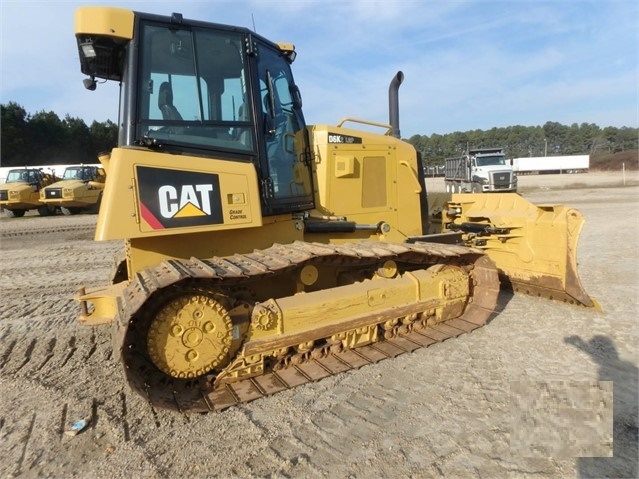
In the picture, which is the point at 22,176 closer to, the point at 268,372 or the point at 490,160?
the point at 268,372

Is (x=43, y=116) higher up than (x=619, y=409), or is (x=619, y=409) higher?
(x=43, y=116)

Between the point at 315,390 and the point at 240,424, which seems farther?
the point at 315,390

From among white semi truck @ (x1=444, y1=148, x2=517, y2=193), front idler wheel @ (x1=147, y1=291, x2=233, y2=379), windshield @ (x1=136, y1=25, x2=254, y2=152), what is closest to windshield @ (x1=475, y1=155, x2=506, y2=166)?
white semi truck @ (x1=444, y1=148, x2=517, y2=193)

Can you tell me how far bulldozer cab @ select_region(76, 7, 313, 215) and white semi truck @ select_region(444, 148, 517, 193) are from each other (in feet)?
71.2

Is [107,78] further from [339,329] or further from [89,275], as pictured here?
[89,275]

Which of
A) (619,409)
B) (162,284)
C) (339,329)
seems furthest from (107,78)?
(619,409)

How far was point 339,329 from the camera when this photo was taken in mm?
3938

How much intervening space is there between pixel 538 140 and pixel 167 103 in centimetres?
10634

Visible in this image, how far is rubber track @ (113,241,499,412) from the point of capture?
308cm

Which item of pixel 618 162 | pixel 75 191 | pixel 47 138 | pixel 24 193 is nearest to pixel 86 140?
pixel 47 138

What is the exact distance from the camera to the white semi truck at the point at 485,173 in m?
23.8

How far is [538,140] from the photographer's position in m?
95.5

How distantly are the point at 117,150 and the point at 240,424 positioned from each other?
7.20 feet

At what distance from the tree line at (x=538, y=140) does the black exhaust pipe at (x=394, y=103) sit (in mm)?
75027
